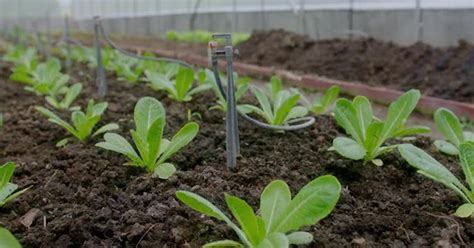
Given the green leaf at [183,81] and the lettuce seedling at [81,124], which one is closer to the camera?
the lettuce seedling at [81,124]

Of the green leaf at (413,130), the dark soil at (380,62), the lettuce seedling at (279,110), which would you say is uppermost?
the lettuce seedling at (279,110)

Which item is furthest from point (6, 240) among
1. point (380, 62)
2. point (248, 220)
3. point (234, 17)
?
point (234, 17)

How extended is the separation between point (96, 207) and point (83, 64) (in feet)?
19.0

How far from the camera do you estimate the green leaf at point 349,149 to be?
96.6 inches

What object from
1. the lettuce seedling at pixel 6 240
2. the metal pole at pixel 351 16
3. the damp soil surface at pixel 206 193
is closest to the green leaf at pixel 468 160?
the damp soil surface at pixel 206 193

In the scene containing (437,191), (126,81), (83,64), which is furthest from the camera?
(83,64)

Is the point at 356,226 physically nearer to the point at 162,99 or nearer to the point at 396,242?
the point at 396,242

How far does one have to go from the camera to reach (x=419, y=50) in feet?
25.9

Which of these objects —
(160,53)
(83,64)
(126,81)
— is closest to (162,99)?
(126,81)

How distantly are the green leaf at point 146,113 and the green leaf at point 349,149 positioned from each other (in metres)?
0.72

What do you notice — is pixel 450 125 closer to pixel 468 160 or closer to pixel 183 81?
pixel 468 160

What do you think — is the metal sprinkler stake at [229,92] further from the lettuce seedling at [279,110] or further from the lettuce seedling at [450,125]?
the lettuce seedling at [450,125]

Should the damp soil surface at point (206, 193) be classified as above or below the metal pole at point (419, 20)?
below

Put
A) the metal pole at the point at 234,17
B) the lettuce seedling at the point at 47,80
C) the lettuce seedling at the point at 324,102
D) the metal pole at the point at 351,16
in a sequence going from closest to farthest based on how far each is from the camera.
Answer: the lettuce seedling at the point at 324,102
the lettuce seedling at the point at 47,80
the metal pole at the point at 351,16
the metal pole at the point at 234,17
